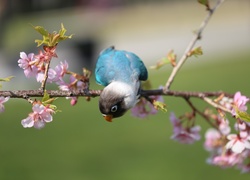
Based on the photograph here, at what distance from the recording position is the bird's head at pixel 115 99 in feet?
6.37

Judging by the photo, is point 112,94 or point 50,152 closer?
point 112,94

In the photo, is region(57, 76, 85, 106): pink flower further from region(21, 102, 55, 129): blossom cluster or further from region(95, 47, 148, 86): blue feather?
region(21, 102, 55, 129): blossom cluster

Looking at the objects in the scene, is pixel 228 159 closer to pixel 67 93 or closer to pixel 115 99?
pixel 115 99

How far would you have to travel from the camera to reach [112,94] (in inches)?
77.2

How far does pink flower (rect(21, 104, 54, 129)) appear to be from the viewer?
5.94 ft

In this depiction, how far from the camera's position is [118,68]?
2182 millimetres

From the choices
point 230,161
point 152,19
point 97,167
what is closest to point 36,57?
point 230,161

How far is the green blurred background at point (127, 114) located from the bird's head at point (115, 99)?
57cm

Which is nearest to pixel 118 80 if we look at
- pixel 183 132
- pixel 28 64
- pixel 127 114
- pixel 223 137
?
pixel 28 64

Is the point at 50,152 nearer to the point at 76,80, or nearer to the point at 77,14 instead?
the point at 76,80

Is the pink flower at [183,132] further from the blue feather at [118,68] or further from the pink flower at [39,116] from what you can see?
the pink flower at [39,116]

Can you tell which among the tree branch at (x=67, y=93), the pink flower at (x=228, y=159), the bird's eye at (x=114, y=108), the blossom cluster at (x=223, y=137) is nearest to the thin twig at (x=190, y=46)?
the tree branch at (x=67, y=93)

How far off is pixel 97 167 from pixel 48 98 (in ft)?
15.0

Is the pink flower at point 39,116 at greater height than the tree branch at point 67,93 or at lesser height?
lesser
